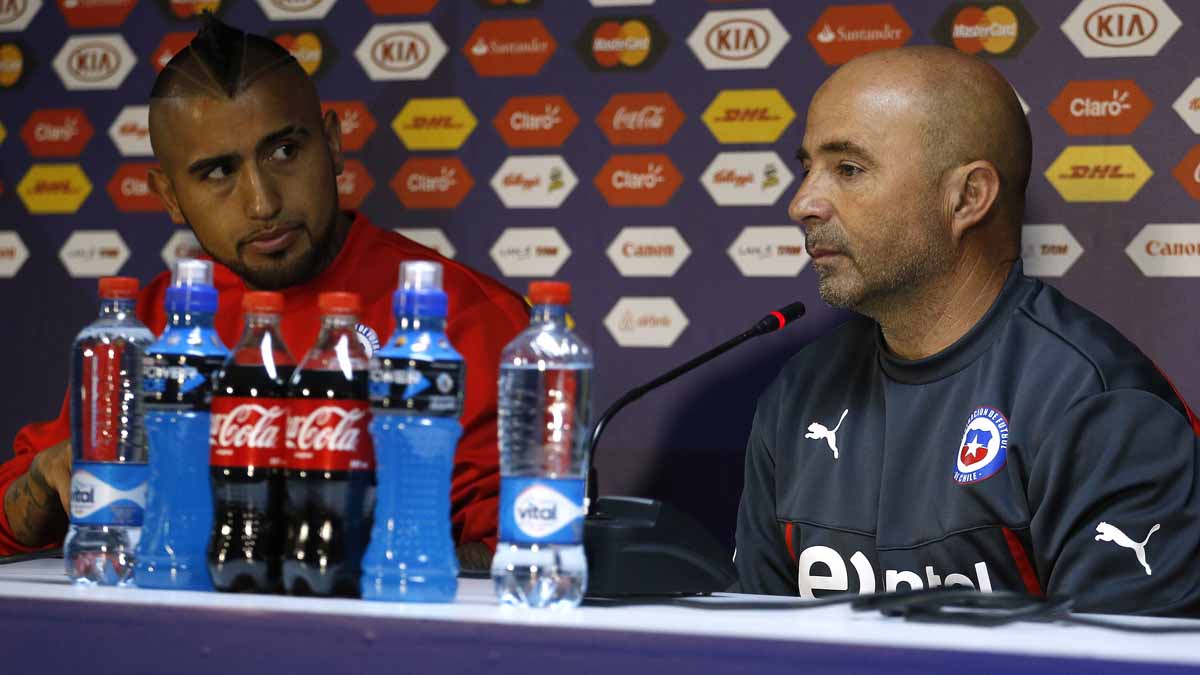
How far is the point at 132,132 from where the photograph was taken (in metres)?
2.84

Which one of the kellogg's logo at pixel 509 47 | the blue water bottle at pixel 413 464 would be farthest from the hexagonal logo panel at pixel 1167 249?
the blue water bottle at pixel 413 464

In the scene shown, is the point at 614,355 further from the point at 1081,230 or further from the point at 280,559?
the point at 280,559

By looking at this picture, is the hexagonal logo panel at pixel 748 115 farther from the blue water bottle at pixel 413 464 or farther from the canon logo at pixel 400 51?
the blue water bottle at pixel 413 464

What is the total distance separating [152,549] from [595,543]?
Answer: 15.2 inches

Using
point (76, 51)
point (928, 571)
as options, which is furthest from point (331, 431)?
point (76, 51)

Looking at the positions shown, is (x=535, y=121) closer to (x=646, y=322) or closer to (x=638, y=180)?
(x=638, y=180)

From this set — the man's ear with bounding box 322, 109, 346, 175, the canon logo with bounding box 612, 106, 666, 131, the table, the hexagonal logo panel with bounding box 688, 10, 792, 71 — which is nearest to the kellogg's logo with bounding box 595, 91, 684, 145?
the canon logo with bounding box 612, 106, 666, 131

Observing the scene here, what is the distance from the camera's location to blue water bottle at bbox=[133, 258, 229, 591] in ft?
4.05

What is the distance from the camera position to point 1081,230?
7.79 ft

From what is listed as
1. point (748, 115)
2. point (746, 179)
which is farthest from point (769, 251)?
point (748, 115)

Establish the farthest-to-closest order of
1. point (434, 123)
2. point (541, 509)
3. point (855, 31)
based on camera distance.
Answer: point (434, 123), point (855, 31), point (541, 509)

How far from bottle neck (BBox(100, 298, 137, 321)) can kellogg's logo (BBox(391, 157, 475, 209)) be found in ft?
4.17

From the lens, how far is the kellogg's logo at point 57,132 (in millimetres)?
2873

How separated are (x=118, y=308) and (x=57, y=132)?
1.65 metres
